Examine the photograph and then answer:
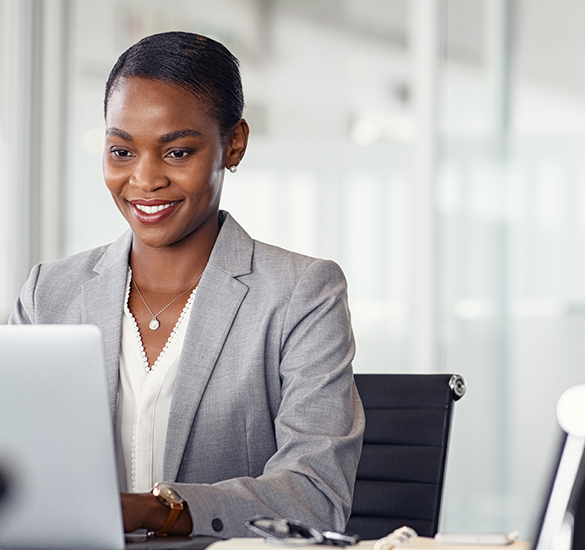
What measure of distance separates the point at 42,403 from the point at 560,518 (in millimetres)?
513

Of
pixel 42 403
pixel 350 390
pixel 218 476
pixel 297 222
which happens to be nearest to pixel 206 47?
pixel 350 390

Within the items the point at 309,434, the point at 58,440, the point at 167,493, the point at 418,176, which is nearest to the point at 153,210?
the point at 309,434

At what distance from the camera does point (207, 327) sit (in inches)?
62.8

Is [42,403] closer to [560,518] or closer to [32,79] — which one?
[560,518]

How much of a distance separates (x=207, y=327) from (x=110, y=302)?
0.21m

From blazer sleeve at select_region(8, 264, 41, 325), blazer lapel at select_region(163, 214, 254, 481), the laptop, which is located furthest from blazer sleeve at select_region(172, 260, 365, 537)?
blazer sleeve at select_region(8, 264, 41, 325)

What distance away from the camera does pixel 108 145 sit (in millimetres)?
1625

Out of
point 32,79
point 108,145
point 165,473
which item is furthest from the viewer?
point 32,79

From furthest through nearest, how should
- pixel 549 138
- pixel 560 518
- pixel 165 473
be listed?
pixel 549 138
pixel 165 473
pixel 560 518

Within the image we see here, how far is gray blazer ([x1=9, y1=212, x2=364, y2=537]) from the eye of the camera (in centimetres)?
141

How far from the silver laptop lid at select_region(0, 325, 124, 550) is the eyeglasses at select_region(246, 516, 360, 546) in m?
0.16

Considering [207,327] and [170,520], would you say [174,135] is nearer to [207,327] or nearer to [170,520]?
[207,327]

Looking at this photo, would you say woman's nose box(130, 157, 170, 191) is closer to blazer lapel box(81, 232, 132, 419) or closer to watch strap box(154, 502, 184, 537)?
blazer lapel box(81, 232, 132, 419)

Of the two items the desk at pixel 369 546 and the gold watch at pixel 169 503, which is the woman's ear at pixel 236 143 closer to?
the gold watch at pixel 169 503
